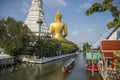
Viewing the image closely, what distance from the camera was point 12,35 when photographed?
154 ft

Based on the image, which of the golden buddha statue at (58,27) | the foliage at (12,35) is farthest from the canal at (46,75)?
the golden buddha statue at (58,27)

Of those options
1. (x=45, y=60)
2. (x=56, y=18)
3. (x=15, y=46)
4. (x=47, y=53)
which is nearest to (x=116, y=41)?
(x=15, y=46)

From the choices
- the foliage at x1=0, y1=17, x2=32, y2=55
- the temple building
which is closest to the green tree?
the foliage at x1=0, y1=17, x2=32, y2=55

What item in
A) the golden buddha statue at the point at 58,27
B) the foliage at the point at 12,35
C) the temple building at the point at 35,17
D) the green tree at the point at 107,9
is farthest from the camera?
the golden buddha statue at the point at 58,27

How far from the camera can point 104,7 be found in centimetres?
1420

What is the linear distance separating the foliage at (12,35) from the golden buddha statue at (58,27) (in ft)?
147

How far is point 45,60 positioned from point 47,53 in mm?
4448

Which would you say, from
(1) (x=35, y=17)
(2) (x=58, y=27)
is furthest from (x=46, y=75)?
(2) (x=58, y=27)

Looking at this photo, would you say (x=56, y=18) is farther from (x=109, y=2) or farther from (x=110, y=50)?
(x=109, y=2)

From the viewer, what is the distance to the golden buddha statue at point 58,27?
92.7 m

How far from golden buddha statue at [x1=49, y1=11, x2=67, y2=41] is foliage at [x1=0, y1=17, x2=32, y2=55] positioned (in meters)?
44.9

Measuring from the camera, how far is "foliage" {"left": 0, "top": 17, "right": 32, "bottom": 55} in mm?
45656

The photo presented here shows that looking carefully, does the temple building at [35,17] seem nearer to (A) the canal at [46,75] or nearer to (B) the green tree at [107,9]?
(A) the canal at [46,75]

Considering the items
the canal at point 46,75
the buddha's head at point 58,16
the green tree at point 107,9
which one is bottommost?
the canal at point 46,75
